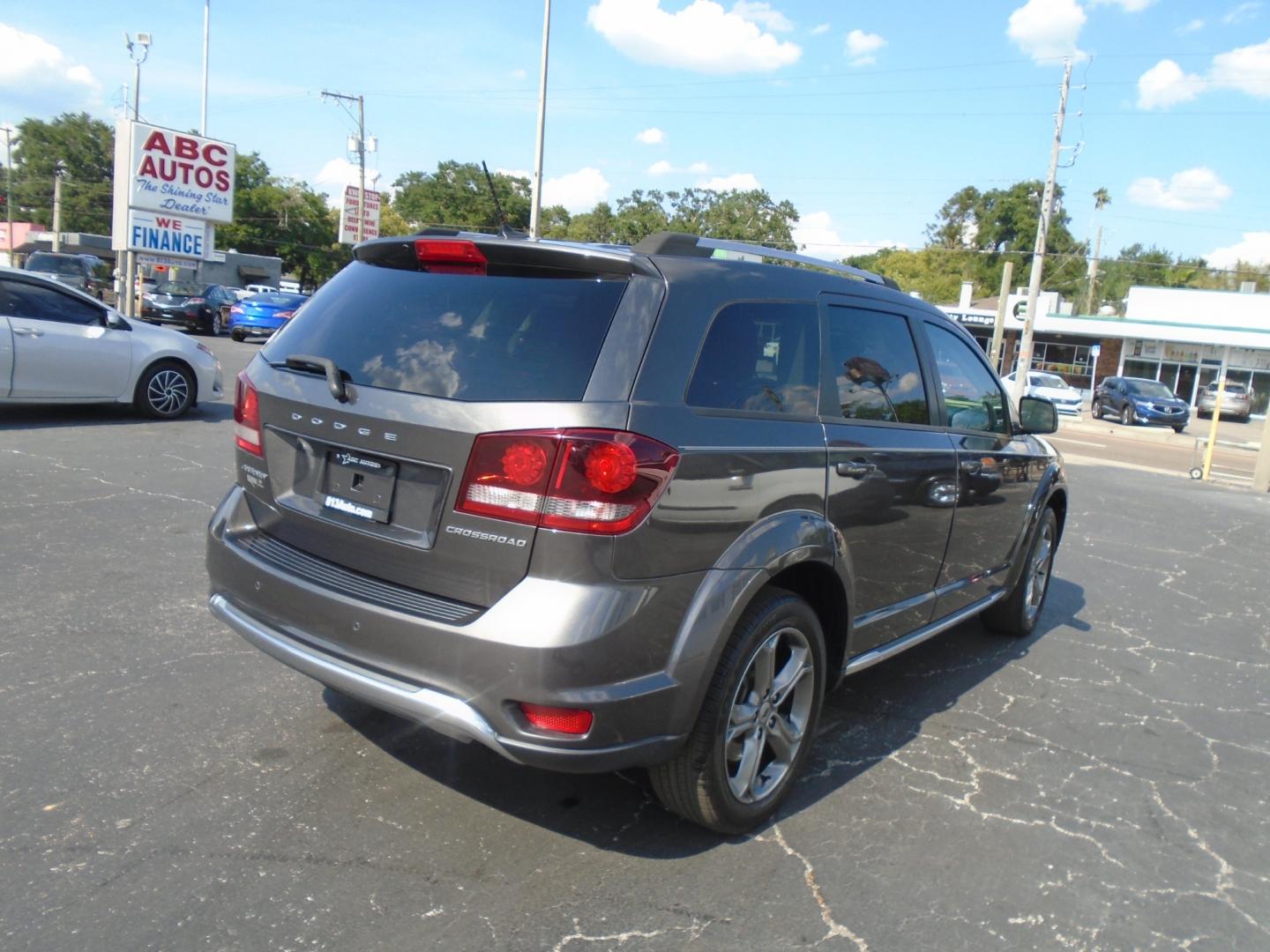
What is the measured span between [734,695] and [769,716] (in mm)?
326

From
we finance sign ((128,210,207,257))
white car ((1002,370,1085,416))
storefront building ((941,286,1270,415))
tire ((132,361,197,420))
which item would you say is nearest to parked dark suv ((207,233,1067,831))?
tire ((132,361,197,420))

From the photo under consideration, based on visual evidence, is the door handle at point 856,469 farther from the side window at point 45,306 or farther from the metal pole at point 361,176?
the metal pole at point 361,176

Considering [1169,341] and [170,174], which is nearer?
[170,174]

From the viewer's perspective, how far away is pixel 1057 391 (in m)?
33.9

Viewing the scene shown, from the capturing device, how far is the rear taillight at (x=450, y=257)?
10.1 ft

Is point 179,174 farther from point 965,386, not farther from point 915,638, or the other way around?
point 915,638

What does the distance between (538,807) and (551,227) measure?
77.1 metres

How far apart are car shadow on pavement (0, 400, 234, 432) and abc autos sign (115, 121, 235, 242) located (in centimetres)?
825

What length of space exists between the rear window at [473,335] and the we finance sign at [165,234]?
17.4 meters

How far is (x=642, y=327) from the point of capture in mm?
2803

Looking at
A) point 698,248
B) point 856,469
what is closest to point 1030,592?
point 856,469

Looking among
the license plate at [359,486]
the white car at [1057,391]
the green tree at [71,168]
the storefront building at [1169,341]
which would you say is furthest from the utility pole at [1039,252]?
the green tree at [71,168]

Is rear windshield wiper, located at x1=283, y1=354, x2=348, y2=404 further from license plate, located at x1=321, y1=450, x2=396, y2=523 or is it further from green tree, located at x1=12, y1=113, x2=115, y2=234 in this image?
green tree, located at x1=12, y1=113, x2=115, y2=234

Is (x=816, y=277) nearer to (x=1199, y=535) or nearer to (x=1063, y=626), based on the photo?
(x=1063, y=626)
